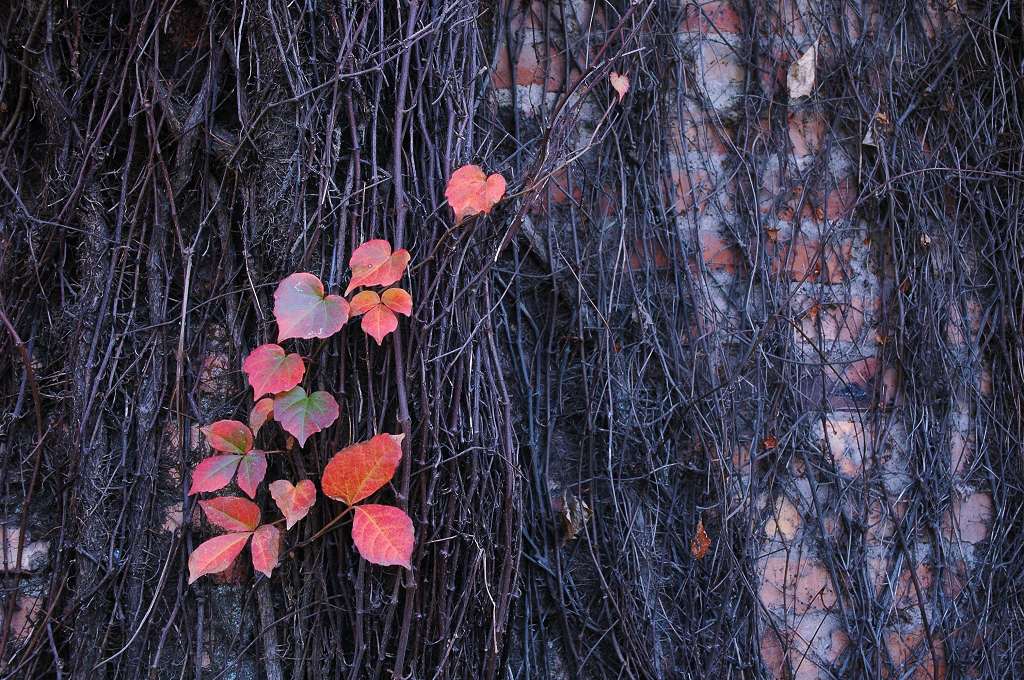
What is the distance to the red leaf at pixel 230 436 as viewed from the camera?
1124 millimetres

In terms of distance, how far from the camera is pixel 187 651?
1186 millimetres

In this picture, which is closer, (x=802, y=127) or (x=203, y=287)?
(x=203, y=287)

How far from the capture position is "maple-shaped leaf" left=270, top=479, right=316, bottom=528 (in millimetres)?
1098

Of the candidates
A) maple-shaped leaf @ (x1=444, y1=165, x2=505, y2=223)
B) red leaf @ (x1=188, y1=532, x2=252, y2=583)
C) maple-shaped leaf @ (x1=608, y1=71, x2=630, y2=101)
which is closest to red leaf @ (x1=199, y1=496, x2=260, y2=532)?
red leaf @ (x1=188, y1=532, x2=252, y2=583)

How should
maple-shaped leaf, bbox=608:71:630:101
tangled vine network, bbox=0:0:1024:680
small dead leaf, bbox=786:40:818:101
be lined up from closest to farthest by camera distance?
tangled vine network, bbox=0:0:1024:680
maple-shaped leaf, bbox=608:71:630:101
small dead leaf, bbox=786:40:818:101

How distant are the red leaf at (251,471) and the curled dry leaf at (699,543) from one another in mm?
754

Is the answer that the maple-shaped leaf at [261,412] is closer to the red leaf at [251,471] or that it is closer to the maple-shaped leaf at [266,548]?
the red leaf at [251,471]

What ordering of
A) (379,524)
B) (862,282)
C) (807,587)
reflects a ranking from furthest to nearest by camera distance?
1. (862,282)
2. (807,587)
3. (379,524)

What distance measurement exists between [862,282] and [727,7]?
24.3 inches

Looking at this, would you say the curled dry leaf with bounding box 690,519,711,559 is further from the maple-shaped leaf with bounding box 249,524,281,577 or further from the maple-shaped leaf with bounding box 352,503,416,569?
the maple-shaped leaf with bounding box 249,524,281,577

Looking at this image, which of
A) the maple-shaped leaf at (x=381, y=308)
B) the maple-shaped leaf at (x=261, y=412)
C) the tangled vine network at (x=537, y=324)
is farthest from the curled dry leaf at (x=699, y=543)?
the maple-shaped leaf at (x=261, y=412)

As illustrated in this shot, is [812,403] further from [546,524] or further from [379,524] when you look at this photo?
[379,524]

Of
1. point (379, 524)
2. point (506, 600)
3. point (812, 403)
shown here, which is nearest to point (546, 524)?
point (506, 600)

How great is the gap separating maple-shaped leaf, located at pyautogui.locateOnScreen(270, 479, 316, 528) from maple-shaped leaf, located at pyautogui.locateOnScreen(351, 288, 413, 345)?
0.25 metres
